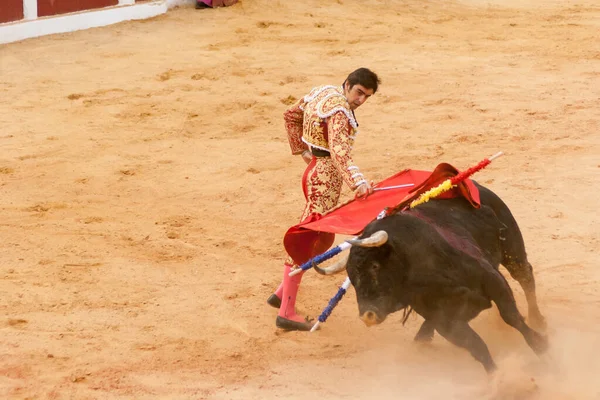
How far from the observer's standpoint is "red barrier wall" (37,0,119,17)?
10.5 metres

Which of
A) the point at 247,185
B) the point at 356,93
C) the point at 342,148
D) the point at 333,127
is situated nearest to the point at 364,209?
the point at 342,148

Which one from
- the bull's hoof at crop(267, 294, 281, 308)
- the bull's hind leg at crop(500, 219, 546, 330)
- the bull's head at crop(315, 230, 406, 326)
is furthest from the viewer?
the bull's hoof at crop(267, 294, 281, 308)

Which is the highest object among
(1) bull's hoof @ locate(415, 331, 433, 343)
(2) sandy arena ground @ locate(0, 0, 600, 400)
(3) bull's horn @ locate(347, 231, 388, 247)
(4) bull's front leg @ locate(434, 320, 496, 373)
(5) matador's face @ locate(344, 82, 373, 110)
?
(5) matador's face @ locate(344, 82, 373, 110)

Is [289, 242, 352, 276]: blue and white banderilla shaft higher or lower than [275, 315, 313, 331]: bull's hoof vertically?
higher

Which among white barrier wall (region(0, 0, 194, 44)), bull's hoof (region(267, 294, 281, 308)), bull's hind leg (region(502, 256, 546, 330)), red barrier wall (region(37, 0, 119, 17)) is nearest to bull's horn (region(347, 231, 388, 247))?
bull's hind leg (region(502, 256, 546, 330))

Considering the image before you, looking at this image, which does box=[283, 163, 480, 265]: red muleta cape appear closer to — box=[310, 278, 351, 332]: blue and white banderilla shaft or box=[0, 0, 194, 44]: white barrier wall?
box=[310, 278, 351, 332]: blue and white banderilla shaft

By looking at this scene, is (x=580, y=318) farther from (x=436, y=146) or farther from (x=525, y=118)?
(x=525, y=118)

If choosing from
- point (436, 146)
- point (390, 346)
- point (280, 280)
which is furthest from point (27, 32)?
point (390, 346)

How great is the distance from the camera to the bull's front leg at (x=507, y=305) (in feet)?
13.8

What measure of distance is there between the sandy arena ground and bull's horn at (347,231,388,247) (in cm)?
71

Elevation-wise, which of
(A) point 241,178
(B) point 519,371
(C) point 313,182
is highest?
(C) point 313,182

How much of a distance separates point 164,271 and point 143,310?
20.4 inches

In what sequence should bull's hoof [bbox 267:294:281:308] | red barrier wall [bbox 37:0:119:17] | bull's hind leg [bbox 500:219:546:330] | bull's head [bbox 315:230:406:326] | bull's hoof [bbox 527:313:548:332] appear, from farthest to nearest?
1. red barrier wall [bbox 37:0:119:17]
2. bull's hoof [bbox 267:294:281:308]
3. bull's hoof [bbox 527:313:548:332]
4. bull's hind leg [bbox 500:219:546:330]
5. bull's head [bbox 315:230:406:326]

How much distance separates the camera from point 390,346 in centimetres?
484
